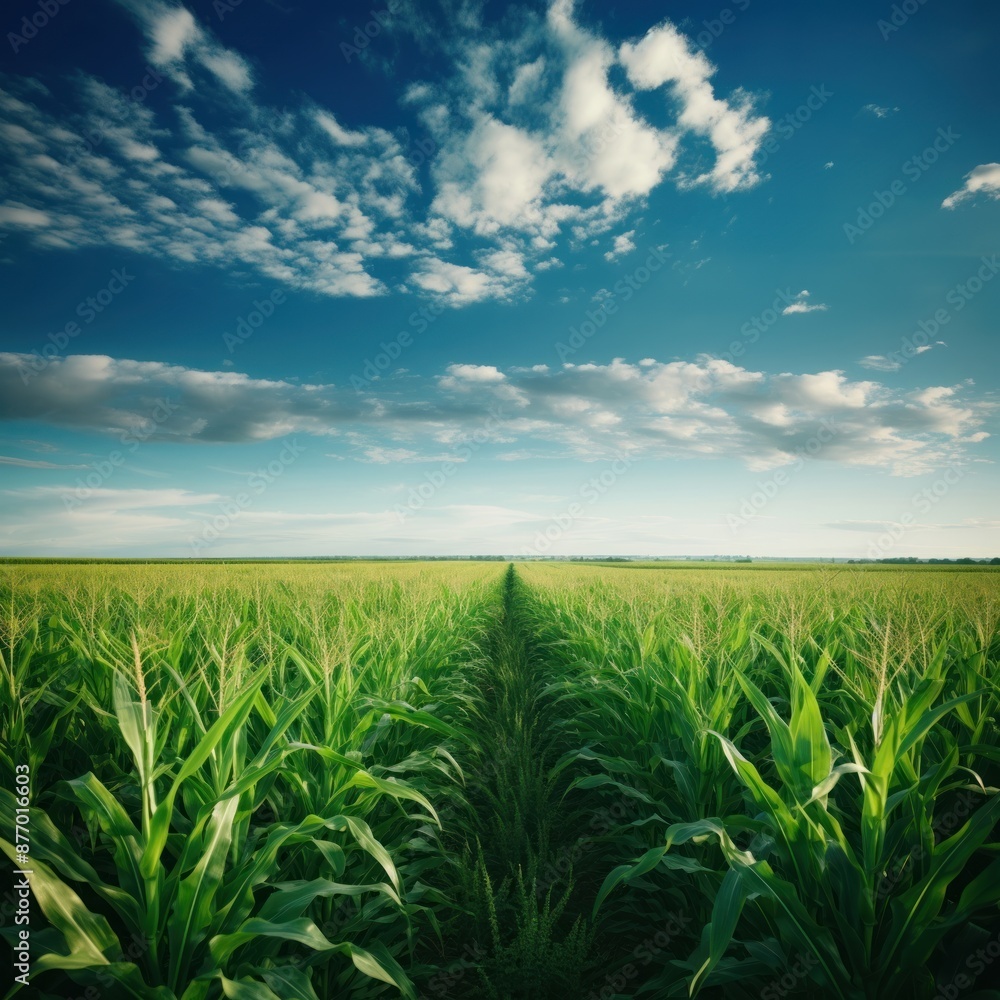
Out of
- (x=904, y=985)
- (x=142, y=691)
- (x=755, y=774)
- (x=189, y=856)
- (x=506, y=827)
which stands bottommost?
(x=506, y=827)

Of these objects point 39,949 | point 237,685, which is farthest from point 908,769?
point 39,949

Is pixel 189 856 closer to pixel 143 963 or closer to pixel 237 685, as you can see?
pixel 143 963

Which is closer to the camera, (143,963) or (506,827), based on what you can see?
(143,963)

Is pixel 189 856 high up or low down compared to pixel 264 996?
up

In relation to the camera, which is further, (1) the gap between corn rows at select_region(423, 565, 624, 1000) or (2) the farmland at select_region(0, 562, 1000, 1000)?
(1) the gap between corn rows at select_region(423, 565, 624, 1000)

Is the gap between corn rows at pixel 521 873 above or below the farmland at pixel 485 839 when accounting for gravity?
below

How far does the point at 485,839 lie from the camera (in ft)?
13.3

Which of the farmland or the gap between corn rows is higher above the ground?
the farmland

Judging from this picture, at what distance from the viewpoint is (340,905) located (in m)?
2.60

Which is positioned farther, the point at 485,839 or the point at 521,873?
the point at 485,839

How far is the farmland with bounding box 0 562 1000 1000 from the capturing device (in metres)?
1.82

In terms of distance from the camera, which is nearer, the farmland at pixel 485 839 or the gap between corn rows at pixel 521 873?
the farmland at pixel 485 839

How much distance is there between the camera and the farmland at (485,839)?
1.82 metres

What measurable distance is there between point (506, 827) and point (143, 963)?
8.32 ft
